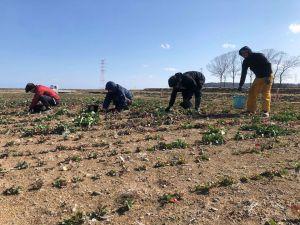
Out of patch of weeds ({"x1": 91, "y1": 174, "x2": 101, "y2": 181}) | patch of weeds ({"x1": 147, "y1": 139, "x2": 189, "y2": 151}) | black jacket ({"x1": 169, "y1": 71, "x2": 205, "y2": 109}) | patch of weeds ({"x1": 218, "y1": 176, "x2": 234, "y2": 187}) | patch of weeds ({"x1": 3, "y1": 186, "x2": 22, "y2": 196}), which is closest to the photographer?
patch of weeds ({"x1": 218, "y1": 176, "x2": 234, "y2": 187})

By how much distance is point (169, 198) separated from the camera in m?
6.16

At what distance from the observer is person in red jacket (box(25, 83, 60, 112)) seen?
17.2 m

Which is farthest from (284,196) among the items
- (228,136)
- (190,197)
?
(228,136)

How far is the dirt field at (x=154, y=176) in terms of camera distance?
19.0ft

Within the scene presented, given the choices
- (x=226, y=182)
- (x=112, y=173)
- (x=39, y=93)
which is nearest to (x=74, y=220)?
(x=112, y=173)

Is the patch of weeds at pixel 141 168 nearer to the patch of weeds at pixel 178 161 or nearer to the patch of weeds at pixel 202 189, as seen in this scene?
the patch of weeds at pixel 178 161

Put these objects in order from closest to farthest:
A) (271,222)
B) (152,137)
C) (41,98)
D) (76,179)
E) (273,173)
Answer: (271,222)
(273,173)
(76,179)
(152,137)
(41,98)

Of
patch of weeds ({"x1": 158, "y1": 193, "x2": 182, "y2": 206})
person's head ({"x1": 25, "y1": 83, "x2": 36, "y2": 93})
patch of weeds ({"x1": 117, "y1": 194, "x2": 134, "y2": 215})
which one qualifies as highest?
person's head ({"x1": 25, "y1": 83, "x2": 36, "y2": 93})

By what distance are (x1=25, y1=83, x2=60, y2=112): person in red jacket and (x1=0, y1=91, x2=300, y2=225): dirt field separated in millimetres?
5790

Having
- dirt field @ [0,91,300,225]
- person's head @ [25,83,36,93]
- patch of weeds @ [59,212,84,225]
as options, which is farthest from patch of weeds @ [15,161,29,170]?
person's head @ [25,83,36,93]

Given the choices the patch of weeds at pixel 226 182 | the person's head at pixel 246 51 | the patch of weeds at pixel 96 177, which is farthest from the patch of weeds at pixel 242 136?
the person's head at pixel 246 51

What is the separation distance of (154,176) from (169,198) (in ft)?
3.51

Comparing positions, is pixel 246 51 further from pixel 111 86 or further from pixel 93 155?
pixel 93 155

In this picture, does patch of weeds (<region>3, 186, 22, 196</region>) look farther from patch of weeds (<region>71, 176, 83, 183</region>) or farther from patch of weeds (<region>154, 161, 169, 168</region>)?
patch of weeds (<region>154, 161, 169, 168</region>)
